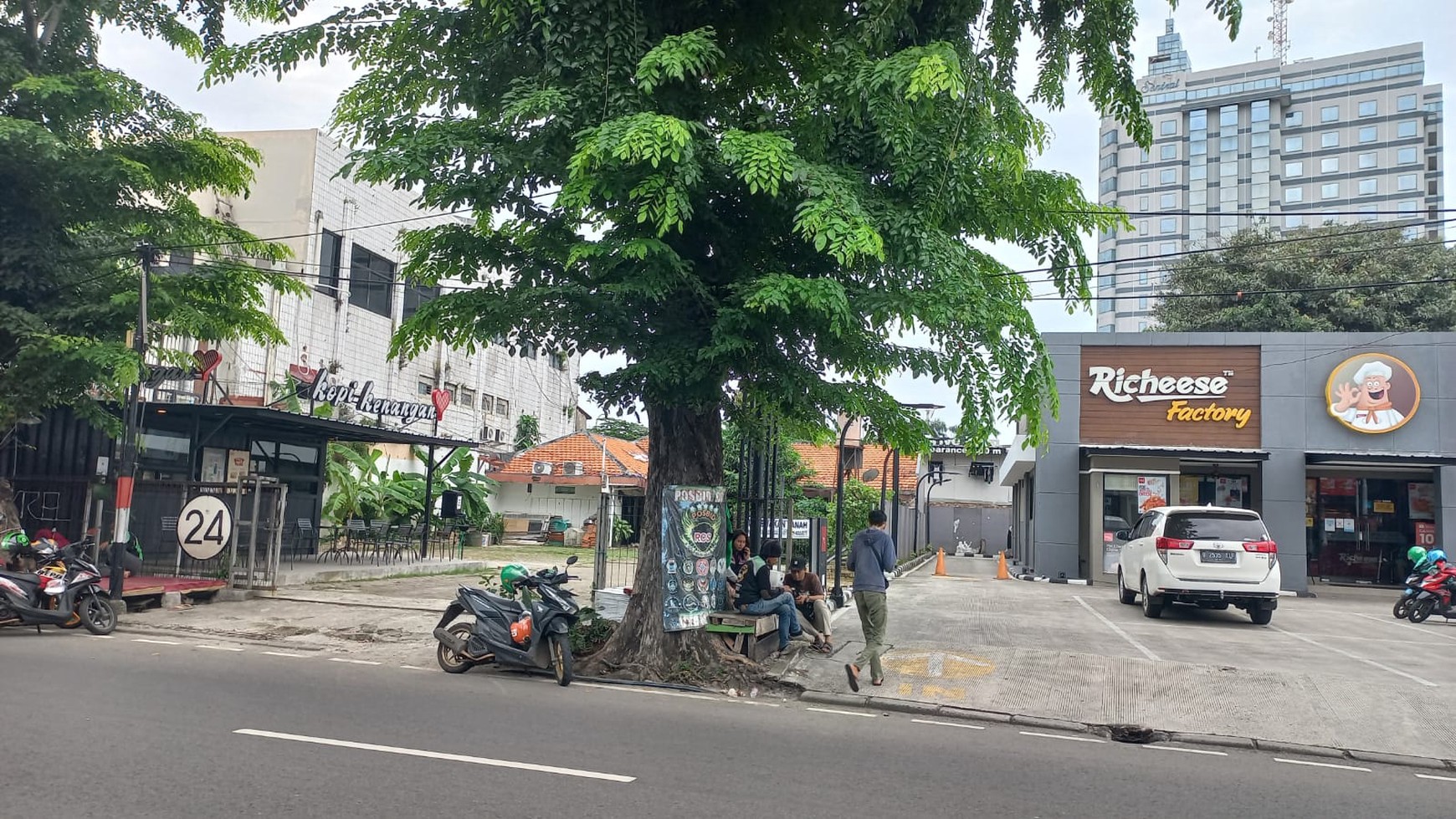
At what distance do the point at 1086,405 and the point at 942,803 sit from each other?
59.6 ft

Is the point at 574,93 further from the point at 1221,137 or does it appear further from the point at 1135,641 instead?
the point at 1221,137

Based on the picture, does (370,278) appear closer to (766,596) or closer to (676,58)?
(766,596)

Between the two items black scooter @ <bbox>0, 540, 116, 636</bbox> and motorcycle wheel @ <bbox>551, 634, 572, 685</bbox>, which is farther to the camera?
black scooter @ <bbox>0, 540, 116, 636</bbox>

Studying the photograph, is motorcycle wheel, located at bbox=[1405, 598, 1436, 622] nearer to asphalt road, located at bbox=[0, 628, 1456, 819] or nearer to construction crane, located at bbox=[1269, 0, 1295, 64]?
asphalt road, located at bbox=[0, 628, 1456, 819]

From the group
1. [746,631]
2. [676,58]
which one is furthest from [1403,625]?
[676,58]

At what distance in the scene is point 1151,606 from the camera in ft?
50.6

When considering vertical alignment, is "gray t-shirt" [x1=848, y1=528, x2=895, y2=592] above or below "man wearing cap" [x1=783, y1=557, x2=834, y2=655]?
above

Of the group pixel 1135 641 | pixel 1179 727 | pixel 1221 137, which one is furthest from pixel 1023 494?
pixel 1221 137

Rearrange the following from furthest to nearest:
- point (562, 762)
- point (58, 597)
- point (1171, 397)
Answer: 1. point (1171, 397)
2. point (58, 597)
3. point (562, 762)

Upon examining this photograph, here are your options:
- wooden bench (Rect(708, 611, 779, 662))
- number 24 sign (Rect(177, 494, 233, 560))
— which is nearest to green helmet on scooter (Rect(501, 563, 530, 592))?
wooden bench (Rect(708, 611, 779, 662))

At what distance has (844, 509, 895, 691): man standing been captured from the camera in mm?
9625

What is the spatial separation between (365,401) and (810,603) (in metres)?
16.6

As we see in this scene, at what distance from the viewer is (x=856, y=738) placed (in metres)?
7.54

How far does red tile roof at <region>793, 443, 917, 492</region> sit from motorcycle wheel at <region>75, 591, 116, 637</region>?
55.6 ft
